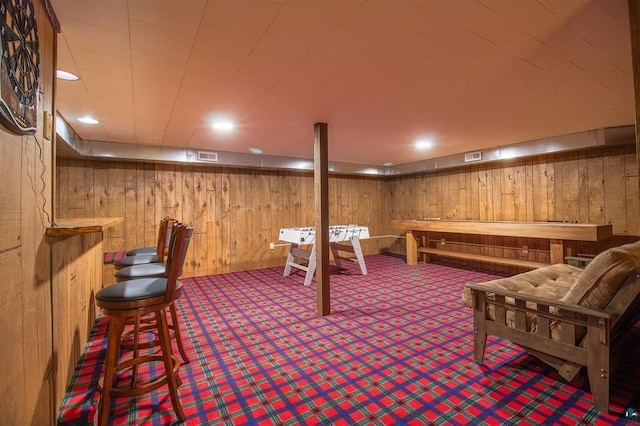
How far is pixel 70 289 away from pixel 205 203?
3.45 m

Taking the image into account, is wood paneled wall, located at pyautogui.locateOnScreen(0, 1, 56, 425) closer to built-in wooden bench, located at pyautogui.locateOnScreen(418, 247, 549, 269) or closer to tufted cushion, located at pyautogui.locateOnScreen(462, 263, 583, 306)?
tufted cushion, located at pyautogui.locateOnScreen(462, 263, 583, 306)

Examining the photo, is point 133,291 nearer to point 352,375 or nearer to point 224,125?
point 352,375

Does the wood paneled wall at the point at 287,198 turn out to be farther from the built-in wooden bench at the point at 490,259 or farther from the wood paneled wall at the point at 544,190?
the built-in wooden bench at the point at 490,259

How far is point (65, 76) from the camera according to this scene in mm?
2268

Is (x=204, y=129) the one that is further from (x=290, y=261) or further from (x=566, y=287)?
(x=566, y=287)

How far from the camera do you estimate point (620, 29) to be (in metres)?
1.75

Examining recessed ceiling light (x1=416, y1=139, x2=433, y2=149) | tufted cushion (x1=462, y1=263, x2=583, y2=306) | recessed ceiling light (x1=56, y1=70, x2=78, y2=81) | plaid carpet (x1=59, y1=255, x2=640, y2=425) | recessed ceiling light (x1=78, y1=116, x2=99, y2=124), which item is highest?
recessed ceiling light (x1=416, y1=139, x2=433, y2=149)

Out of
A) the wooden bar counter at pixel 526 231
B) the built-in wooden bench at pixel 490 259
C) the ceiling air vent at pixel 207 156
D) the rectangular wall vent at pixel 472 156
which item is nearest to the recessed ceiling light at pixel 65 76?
the ceiling air vent at pixel 207 156

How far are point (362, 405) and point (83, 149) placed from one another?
4572 mm

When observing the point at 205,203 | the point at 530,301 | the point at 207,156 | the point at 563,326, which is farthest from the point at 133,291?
the point at 205,203

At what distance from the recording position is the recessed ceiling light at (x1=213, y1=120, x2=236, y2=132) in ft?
11.6

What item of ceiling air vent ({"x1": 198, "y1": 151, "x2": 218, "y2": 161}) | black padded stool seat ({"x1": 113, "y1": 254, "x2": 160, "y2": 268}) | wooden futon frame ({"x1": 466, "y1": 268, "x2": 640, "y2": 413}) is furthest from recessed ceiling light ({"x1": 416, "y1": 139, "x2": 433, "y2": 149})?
black padded stool seat ({"x1": 113, "y1": 254, "x2": 160, "y2": 268})

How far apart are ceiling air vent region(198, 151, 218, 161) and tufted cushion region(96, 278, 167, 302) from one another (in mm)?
3559

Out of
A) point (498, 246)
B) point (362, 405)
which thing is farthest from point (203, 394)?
point (498, 246)
